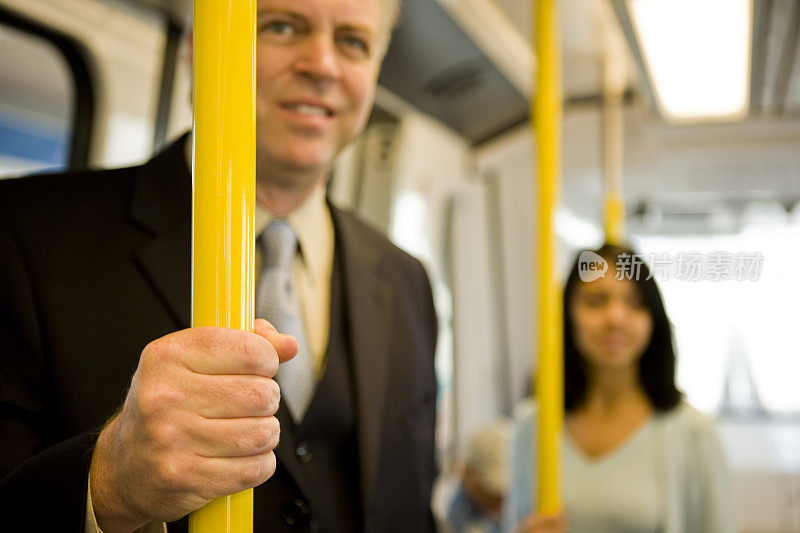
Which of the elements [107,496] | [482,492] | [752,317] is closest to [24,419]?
[107,496]

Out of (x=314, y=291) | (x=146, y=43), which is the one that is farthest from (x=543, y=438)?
(x=146, y=43)

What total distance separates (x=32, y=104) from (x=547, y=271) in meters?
1.52

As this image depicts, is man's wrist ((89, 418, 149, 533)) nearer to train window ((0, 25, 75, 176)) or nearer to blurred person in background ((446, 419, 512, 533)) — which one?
train window ((0, 25, 75, 176))

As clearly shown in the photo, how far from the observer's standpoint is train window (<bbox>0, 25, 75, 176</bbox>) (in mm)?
Answer: 1815

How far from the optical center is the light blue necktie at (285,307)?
85 centimetres

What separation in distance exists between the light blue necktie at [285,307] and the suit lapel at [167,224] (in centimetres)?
10

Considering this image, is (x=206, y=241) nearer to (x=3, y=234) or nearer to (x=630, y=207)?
(x=3, y=234)

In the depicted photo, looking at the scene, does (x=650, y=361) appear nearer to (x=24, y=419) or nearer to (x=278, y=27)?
(x=278, y=27)

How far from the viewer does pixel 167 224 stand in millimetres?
834

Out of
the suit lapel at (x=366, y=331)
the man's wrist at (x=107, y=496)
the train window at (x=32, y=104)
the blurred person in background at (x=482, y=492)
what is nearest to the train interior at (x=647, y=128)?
the train window at (x=32, y=104)

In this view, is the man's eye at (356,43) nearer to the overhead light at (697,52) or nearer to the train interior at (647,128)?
the train interior at (647,128)

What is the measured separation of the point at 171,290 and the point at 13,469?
0.24 metres

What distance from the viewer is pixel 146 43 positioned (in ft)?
7.05

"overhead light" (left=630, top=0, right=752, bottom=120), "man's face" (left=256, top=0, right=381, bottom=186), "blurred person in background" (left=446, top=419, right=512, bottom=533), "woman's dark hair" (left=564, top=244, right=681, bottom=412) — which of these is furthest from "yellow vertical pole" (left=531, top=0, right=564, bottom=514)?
"blurred person in background" (left=446, top=419, right=512, bottom=533)
